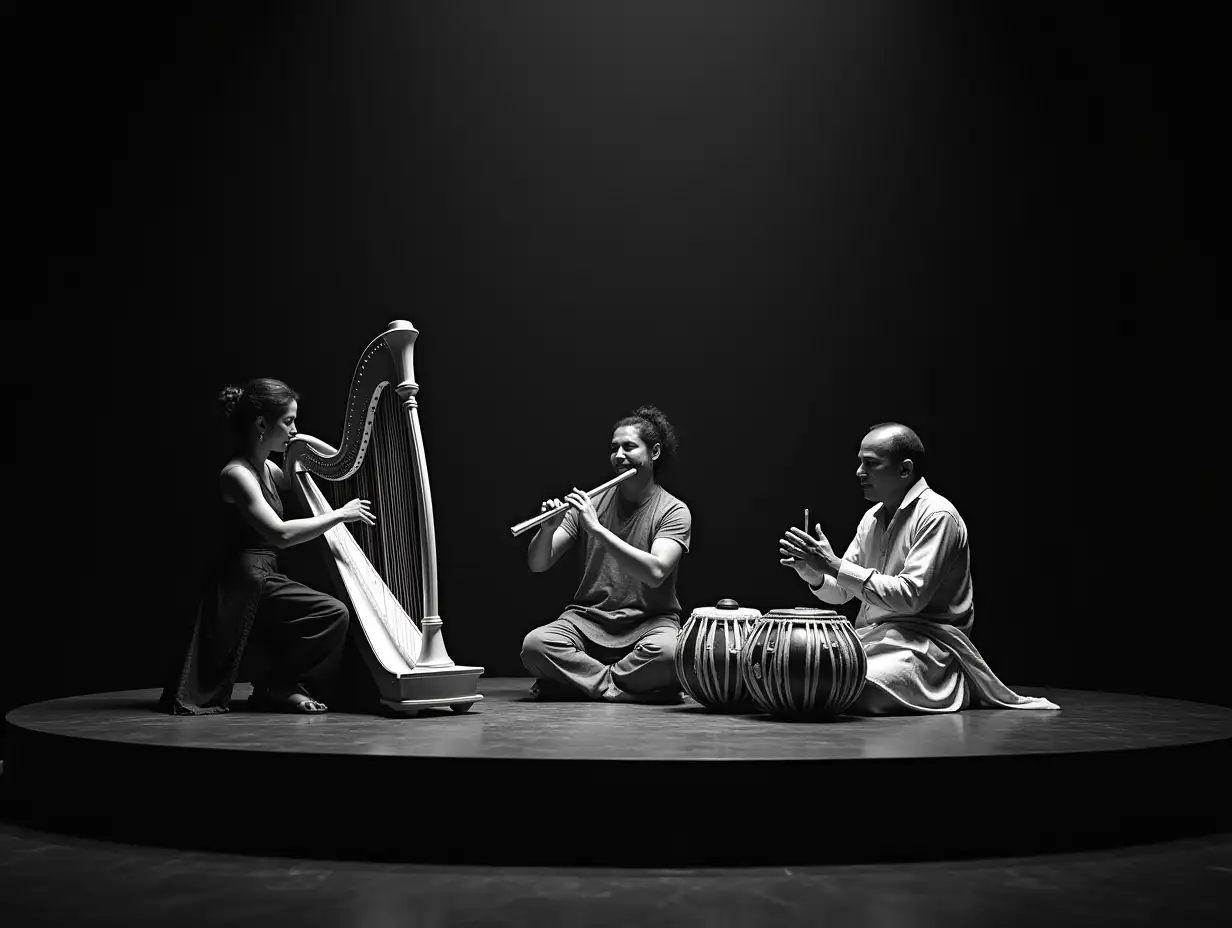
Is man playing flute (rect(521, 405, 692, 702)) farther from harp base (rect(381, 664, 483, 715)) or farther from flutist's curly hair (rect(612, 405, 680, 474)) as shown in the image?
harp base (rect(381, 664, 483, 715))

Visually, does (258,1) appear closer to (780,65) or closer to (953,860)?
(780,65)

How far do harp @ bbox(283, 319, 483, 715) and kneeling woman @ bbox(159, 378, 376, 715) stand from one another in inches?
3.3

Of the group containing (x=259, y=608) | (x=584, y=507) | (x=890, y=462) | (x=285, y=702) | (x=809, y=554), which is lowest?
(x=285, y=702)

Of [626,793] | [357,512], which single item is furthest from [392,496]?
[626,793]

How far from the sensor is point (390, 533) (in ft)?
12.5

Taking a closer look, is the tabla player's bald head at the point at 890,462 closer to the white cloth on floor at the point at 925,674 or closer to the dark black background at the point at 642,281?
the white cloth on floor at the point at 925,674

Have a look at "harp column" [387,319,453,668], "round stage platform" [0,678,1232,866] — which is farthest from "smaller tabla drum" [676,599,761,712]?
"harp column" [387,319,453,668]

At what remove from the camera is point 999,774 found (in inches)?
109

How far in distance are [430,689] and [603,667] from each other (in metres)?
0.82

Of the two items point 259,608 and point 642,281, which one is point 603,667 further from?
point 642,281

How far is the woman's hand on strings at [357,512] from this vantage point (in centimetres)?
373

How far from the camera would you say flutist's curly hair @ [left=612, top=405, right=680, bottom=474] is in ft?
14.7

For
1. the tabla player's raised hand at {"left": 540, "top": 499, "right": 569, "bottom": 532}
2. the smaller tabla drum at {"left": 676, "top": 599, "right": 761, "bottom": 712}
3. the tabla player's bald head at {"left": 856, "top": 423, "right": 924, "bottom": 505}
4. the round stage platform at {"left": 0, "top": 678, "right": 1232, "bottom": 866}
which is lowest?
the round stage platform at {"left": 0, "top": 678, "right": 1232, "bottom": 866}

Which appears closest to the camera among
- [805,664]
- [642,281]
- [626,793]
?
[626,793]
